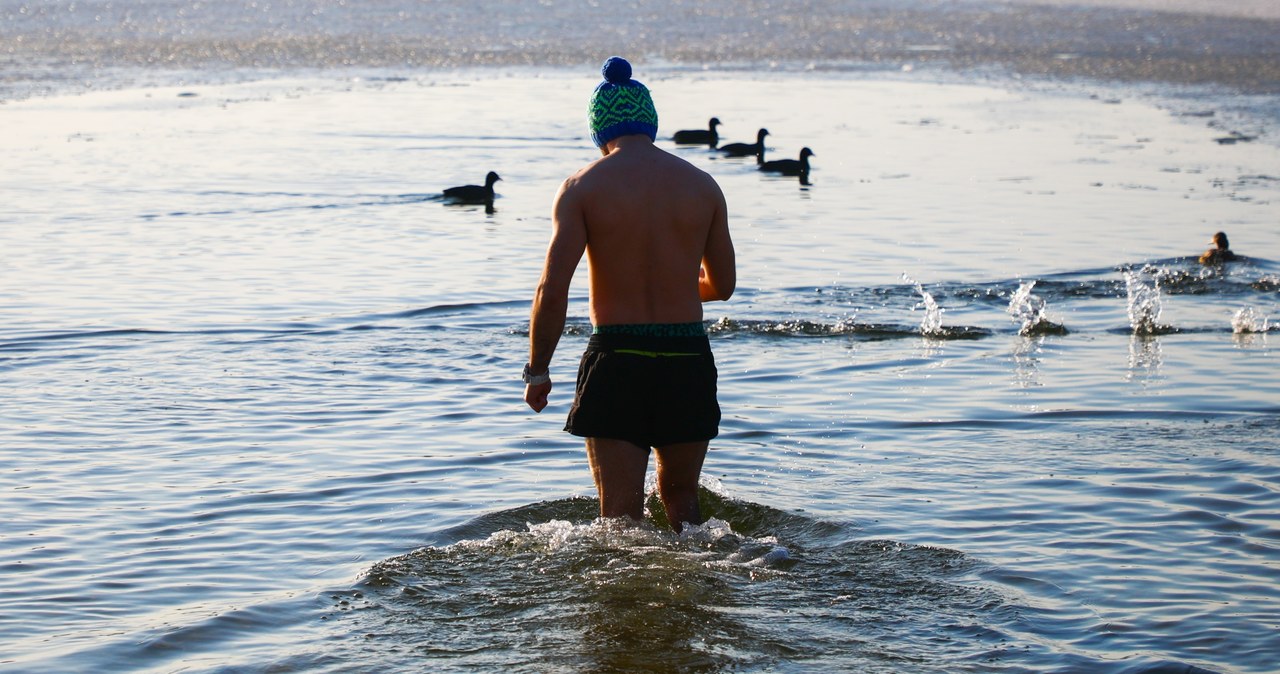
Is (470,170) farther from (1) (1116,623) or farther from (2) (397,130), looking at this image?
(1) (1116,623)

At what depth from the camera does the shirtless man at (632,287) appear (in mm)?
6051

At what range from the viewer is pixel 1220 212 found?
17.9m

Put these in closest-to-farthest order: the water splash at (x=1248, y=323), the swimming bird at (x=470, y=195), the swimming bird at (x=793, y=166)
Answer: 1. the water splash at (x=1248, y=323)
2. the swimming bird at (x=470, y=195)
3. the swimming bird at (x=793, y=166)

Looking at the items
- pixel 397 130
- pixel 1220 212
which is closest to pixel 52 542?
pixel 1220 212

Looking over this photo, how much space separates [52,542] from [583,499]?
2.31m

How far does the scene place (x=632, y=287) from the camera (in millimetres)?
6137

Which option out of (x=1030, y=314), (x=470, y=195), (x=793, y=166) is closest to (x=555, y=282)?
(x=1030, y=314)

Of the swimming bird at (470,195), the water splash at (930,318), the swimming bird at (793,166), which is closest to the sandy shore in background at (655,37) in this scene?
the swimming bird at (793,166)

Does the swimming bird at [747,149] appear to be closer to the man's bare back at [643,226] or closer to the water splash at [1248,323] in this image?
the water splash at [1248,323]

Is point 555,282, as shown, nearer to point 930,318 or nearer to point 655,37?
point 930,318

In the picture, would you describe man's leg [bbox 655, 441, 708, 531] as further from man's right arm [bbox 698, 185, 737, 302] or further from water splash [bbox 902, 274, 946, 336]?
water splash [bbox 902, 274, 946, 336]

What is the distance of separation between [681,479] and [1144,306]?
6.92 m

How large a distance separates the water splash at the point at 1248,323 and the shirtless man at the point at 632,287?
7.04 metres

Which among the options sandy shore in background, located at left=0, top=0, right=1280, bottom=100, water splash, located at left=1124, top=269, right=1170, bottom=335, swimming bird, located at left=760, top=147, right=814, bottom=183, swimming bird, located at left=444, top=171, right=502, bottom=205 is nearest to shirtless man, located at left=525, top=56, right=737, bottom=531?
water splash, located at left=1124, top=269, right=1170, bottom=335
